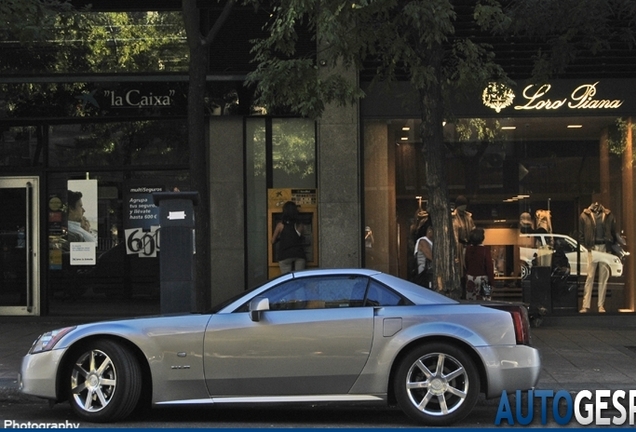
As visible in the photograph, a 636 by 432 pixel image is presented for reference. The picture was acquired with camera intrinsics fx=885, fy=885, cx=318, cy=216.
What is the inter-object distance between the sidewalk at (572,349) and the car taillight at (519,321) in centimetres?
182

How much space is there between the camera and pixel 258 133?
15.4 m

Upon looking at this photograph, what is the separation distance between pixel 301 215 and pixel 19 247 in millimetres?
5122

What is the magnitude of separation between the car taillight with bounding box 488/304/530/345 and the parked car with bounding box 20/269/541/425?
11 millimetres

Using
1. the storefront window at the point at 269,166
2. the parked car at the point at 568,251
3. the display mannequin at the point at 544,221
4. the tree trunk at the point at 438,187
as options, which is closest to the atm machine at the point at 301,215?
the storefront window at the point at 269,166

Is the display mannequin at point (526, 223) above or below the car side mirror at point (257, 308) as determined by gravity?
above

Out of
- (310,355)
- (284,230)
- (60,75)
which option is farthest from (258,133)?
(310,355)

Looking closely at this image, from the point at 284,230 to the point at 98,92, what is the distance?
13.3 feet

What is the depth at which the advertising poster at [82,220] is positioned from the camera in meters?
15.7

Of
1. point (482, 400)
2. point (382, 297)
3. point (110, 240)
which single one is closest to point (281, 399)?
point (382, 297)

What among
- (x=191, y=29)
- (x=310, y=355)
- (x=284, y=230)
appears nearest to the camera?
(x=310, y=355)

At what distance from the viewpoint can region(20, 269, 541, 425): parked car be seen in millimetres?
7750

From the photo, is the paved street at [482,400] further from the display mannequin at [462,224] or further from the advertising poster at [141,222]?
the advertising poster at [141,222]

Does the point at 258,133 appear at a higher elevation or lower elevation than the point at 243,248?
higher

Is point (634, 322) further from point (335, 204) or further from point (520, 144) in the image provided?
point (335, 204)
